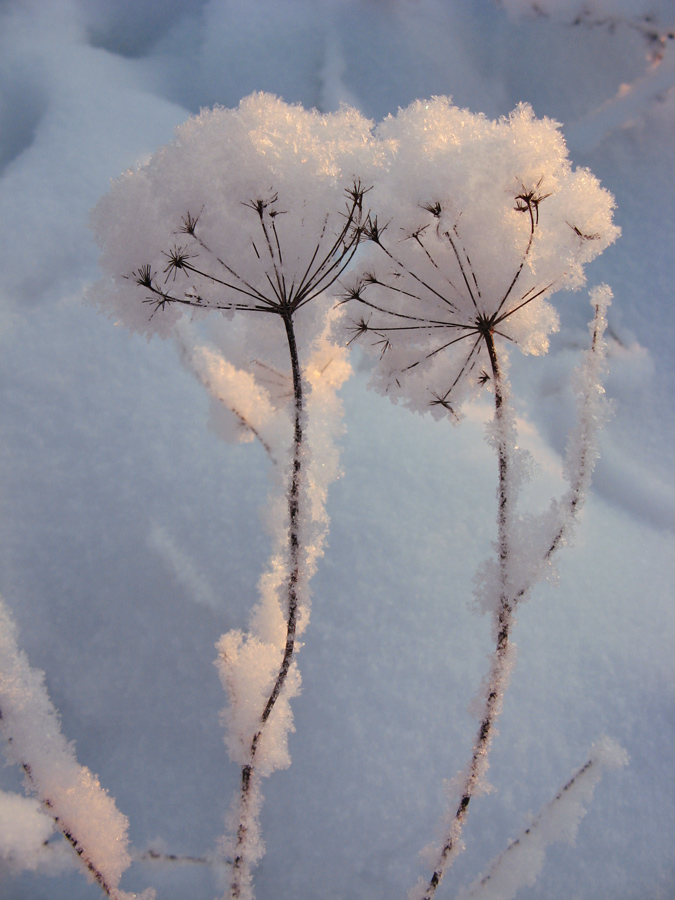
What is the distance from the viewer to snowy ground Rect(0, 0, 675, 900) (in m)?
1.01

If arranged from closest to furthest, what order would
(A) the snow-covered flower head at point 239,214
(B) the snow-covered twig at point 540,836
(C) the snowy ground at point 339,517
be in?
(A) the snow-covered flower head at point 239,214 → (B) the snow-covered twig at point 540,836 → (C) the snowy ground at point 339,517

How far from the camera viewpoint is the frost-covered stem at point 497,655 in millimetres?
602

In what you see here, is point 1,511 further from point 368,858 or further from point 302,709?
point 368,858

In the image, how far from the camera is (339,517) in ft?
4.13

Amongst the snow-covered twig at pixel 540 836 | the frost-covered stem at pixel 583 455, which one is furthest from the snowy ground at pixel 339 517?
the frost-covered stem at pixel 583 455

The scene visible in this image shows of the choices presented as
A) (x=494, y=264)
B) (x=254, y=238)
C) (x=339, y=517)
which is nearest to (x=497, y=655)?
(x=494, y=264)

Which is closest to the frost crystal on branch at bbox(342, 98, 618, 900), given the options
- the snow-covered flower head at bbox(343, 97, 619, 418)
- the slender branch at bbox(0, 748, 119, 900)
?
the snow-covered flower head at bbox(343, 97, 619, 418)

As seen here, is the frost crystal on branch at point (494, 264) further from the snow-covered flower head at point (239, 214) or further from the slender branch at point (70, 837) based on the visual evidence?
the slender branch at point (70, 837)

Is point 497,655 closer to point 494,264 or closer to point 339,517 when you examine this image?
point 494,264

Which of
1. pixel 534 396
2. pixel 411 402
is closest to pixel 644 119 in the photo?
pixel 534 396

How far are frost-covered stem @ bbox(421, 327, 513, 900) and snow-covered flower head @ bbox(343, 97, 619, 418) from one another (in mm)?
62

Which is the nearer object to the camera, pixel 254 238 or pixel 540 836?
pixel 254 238

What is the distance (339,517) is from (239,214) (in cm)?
80

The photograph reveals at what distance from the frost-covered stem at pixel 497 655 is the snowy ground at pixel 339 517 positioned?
1.30 feet
